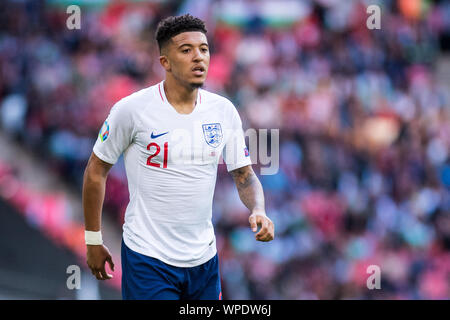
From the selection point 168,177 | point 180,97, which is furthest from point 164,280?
point 180,97

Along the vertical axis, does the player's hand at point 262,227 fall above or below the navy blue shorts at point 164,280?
above

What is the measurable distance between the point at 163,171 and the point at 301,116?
6770mm

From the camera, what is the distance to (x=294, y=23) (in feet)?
37.8

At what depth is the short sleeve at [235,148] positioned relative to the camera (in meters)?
3.52

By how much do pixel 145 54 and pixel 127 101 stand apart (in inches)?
282

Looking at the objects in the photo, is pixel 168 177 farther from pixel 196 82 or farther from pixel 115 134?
pixel 196 82

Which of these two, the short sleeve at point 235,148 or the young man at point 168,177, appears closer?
the young man at point 168,177

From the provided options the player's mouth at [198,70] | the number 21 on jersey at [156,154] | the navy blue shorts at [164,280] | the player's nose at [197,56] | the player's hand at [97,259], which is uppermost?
the player's nose at [197,56]

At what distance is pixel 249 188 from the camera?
351 cm

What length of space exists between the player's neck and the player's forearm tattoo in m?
0.45

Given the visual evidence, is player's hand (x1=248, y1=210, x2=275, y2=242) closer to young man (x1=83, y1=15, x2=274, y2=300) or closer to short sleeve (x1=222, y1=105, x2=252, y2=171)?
young man (x1=83, y1=15, x2=274, y2=300)

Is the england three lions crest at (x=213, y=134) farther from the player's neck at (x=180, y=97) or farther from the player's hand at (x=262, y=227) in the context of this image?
the player's hand at (x=262, y=227)

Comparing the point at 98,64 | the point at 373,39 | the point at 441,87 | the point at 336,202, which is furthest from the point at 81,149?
the point at 441,87

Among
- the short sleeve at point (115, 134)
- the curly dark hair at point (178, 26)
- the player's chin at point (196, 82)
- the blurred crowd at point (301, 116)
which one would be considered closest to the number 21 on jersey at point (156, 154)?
the short sleeve at point (115, 134)
